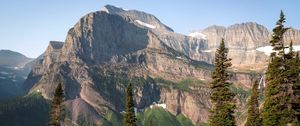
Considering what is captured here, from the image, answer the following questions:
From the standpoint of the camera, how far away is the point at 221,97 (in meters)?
56.8

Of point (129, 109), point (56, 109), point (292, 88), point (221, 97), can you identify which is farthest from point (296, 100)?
point (56, 109)

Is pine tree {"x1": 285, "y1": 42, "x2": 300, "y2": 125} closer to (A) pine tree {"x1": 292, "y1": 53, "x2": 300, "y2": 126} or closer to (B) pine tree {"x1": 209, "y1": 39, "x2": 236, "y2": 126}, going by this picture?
(A) pine tree {"x1": 292, "y1": 53, "x2": 300, "y2": 126}

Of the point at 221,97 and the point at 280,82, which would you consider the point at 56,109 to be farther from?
A: the point at 280,82

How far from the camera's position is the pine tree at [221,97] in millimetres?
56625

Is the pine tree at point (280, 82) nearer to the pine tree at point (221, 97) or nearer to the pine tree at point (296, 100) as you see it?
the pine tree at point (296, 100)

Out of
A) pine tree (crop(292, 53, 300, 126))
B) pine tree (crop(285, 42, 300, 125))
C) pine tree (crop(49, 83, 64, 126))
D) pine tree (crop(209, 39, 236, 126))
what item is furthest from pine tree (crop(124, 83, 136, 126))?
pine tree (crop(292, 53, 300, 126))

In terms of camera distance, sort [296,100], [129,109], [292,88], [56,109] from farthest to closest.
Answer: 1. [129,109]
2. [56,109]
3. [292,88]
4. [296,100]

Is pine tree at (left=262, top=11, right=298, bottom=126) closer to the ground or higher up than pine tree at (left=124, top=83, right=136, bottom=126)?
higher up

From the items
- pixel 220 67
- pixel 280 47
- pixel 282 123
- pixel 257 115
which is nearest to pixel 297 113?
pixel 282 123

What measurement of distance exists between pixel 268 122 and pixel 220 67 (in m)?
8.86

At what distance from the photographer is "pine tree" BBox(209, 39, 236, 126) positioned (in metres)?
56.6

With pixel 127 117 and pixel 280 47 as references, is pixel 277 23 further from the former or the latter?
pixel 127 117

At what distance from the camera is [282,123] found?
5128 cm

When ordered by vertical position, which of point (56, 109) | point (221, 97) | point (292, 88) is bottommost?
point (56, 109)
